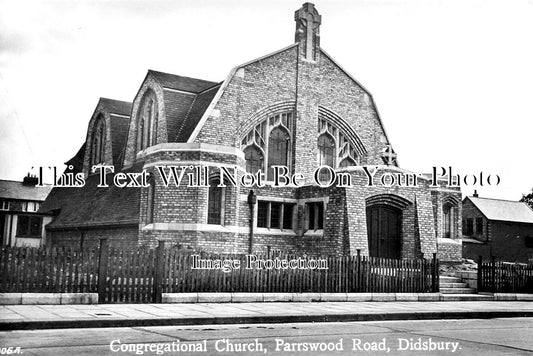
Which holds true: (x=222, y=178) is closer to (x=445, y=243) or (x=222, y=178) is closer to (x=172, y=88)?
(x=172, y=88)

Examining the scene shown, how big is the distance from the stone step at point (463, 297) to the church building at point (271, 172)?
182 inches

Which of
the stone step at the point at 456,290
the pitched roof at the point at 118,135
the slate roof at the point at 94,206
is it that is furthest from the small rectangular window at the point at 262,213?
the pitched roof at the point at 118,135

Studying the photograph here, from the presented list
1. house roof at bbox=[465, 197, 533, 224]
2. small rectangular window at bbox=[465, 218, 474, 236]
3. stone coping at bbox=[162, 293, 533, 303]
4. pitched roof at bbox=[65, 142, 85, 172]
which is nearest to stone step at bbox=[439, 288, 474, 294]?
stone coping at bbox=[162, 293, 533, 303]

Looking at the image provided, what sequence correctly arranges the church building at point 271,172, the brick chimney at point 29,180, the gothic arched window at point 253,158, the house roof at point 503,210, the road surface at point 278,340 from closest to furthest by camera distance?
1. the road surface at point 278,340
2. the church building at point 271,172
3. the gothic arched window at point 253,158
4. the house roof at point 503,210
5. the brick chimney at point 29,180

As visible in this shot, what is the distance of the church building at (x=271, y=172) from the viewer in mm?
22953

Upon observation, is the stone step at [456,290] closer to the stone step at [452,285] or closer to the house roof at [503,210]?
the stone step at [452,285]

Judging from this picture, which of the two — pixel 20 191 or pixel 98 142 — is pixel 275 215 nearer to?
pixel 98 142

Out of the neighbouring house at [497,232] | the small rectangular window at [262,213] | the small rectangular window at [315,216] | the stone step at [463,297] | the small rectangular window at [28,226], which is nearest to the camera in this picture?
the stone step at [463,297]

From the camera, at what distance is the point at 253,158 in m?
27.3

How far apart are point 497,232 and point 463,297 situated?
3676cm

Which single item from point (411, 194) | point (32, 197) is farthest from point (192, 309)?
point (32, 197)

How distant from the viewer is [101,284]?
14.6m

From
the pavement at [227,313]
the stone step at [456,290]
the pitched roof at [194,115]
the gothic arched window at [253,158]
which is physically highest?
the pitched roof at [194,115]

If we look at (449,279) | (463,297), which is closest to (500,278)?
(449,279)
